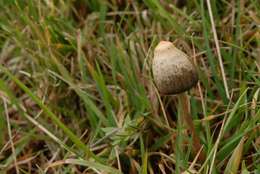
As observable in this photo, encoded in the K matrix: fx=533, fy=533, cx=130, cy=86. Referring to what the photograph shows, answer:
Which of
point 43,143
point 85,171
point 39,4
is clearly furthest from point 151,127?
point 39,4

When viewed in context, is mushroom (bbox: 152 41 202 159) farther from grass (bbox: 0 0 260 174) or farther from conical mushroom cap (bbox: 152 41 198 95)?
grass (bbox: 0 0 260 174)

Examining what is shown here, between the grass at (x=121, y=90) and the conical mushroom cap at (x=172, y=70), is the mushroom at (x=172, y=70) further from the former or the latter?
the grass at (x=121, y=90)

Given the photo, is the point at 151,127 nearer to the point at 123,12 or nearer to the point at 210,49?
the point at 210,49

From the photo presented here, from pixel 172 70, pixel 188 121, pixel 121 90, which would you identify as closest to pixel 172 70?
pixel 172 70

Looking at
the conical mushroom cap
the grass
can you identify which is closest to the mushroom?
the conical mushroom cap

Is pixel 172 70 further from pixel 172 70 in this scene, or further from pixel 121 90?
pixel 121 90

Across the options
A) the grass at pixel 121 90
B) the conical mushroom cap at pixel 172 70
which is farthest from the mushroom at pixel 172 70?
the grass at pixel 121 90
